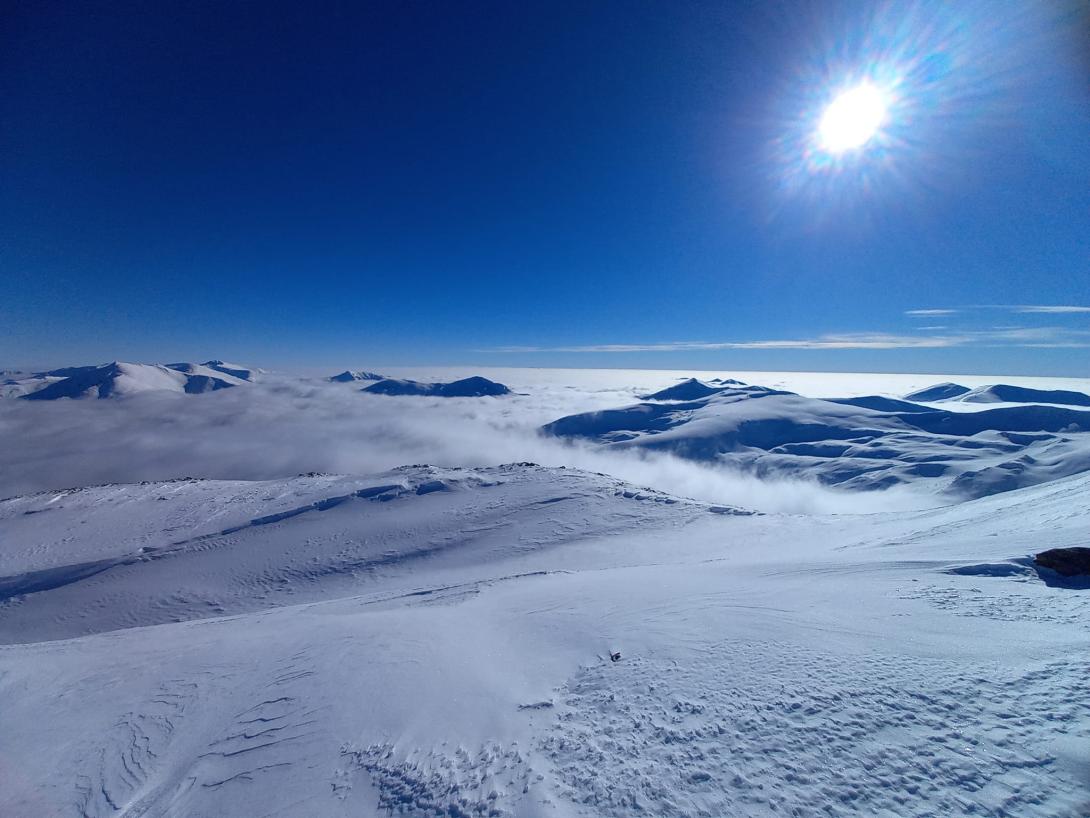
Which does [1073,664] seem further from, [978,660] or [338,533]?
[338,533]

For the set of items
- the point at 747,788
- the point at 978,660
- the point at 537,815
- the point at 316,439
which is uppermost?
the point at 978,660

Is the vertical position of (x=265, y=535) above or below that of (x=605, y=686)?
below

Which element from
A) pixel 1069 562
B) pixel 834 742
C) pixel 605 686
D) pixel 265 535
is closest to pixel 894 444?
pixel 1069 562

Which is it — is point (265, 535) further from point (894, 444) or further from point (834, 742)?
point (894, 444)

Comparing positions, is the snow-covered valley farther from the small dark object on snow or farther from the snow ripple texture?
the small dark object on snow

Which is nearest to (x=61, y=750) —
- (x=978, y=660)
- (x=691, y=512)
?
(x=978, y=660)

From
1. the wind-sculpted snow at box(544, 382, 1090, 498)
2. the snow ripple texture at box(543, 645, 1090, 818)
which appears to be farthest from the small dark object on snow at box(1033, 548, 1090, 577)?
the wind-sculpted snow at box(544, 382, 1090, 498)

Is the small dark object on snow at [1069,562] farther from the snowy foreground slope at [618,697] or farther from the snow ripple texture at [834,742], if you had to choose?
the snow ripple texture at [834,742]
